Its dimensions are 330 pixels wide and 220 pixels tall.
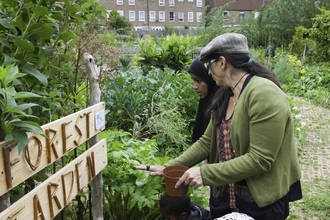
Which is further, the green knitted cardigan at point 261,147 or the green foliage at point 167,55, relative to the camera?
the green foliage at point 167,55

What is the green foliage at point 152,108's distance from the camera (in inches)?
188

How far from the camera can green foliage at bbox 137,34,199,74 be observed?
680cm

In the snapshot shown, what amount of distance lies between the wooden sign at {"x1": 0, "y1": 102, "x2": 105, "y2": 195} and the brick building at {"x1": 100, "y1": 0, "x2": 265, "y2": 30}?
1835 inches

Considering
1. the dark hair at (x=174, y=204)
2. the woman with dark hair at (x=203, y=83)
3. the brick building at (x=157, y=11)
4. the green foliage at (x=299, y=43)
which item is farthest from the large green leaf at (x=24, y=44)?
the brick building at (x=157, y=11)

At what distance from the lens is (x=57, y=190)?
5.81 ft

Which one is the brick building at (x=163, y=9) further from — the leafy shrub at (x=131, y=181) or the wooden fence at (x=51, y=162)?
the wooden fence at (x=51, y=162)

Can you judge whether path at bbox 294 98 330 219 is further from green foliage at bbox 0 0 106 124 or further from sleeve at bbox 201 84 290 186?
green foliage at bbox 0 0 106 124

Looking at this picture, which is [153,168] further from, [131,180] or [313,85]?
[313,85]

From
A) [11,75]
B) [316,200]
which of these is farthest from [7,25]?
[316,200]

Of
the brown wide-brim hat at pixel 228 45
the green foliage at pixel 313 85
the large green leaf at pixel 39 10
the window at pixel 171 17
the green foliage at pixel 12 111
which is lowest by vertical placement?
the green foliage at pixel 313 85

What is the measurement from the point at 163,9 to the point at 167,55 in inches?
1732

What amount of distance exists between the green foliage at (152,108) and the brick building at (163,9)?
43346 millimetres

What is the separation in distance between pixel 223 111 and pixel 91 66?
89 centimetres

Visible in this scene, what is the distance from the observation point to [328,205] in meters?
4.18
